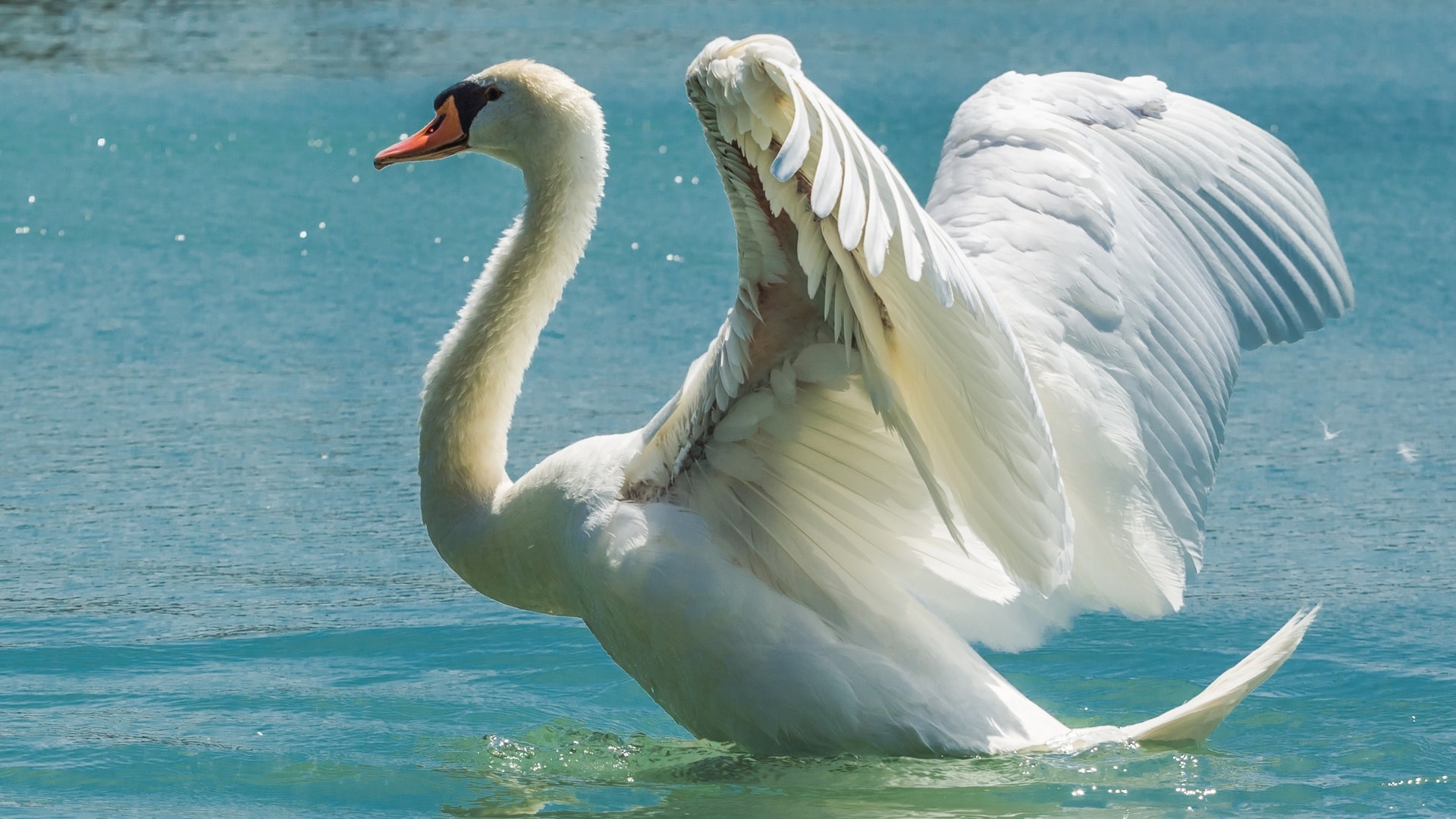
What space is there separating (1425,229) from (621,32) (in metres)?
11.9

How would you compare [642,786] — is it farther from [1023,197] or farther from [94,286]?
[94,286]

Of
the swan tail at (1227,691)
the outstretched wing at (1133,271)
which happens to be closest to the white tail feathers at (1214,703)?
the swan tail at (1227,691)

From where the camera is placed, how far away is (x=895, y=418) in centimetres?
397

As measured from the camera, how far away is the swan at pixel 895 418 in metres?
3.90

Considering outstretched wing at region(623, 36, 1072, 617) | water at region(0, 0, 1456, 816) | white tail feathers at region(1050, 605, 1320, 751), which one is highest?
outstretched wing at region(623, 36, 1072, 617)

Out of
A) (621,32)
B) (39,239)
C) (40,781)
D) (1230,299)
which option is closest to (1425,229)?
(1230,299)

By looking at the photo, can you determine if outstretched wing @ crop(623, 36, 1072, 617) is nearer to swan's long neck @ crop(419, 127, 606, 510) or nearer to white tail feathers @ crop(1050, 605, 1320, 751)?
white tail feathers @ crop(1050, 605, 1320, 751)

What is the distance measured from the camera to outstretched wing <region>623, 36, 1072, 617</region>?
3348 mm

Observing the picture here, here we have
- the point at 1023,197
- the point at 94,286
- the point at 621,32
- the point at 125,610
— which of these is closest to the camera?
the point at 1023,197

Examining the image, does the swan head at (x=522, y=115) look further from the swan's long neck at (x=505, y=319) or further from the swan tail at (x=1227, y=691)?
the swan tail at (x=1227, y=691)

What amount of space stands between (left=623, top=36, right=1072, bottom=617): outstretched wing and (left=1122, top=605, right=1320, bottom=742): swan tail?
52 centimetres

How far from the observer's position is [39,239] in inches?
466

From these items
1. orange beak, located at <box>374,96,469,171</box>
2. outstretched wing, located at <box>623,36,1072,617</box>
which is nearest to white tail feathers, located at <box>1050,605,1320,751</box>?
outstretched wing, located at <box>623,36,1072,617</box>

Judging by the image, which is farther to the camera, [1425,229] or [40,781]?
[1425,229]
